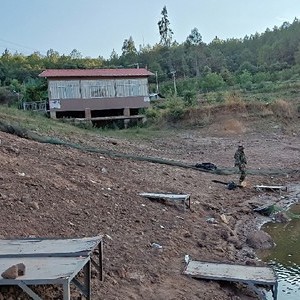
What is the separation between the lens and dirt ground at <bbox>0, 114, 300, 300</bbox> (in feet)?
22.9

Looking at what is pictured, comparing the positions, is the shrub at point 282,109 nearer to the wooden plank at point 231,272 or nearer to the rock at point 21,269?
the wooden plank at point 231,272

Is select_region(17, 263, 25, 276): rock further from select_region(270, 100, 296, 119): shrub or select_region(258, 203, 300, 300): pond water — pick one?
select_region(270, 100, 296, 119): shrub

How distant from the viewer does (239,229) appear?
11.1 meters

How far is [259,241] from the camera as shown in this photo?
10062mm

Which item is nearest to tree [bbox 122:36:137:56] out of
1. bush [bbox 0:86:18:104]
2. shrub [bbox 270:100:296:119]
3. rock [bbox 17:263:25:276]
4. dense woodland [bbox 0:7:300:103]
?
dense woodland [bbox 0:7:300:103]

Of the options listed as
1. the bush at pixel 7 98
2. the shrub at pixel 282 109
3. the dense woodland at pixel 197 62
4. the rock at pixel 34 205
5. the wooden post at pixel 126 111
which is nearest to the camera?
the rock at pixel 34 205

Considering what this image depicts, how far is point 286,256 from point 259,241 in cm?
63

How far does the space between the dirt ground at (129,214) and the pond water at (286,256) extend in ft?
1.46

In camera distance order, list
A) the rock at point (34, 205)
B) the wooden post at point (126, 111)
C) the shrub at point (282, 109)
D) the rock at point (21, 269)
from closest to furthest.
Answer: the rock at point (21, 269) → the rock at point (34, 205) → the shrub at point (282, 109) → the wooden post at point (126, 111)

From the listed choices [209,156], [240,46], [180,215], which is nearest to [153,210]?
[180,215]

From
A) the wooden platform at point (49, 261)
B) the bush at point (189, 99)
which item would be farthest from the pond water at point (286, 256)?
the bush at point (189, 99)

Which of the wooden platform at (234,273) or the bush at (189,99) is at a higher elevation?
the bush at (189,99)

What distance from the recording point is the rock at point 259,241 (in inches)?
392

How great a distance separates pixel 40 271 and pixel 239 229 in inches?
284
